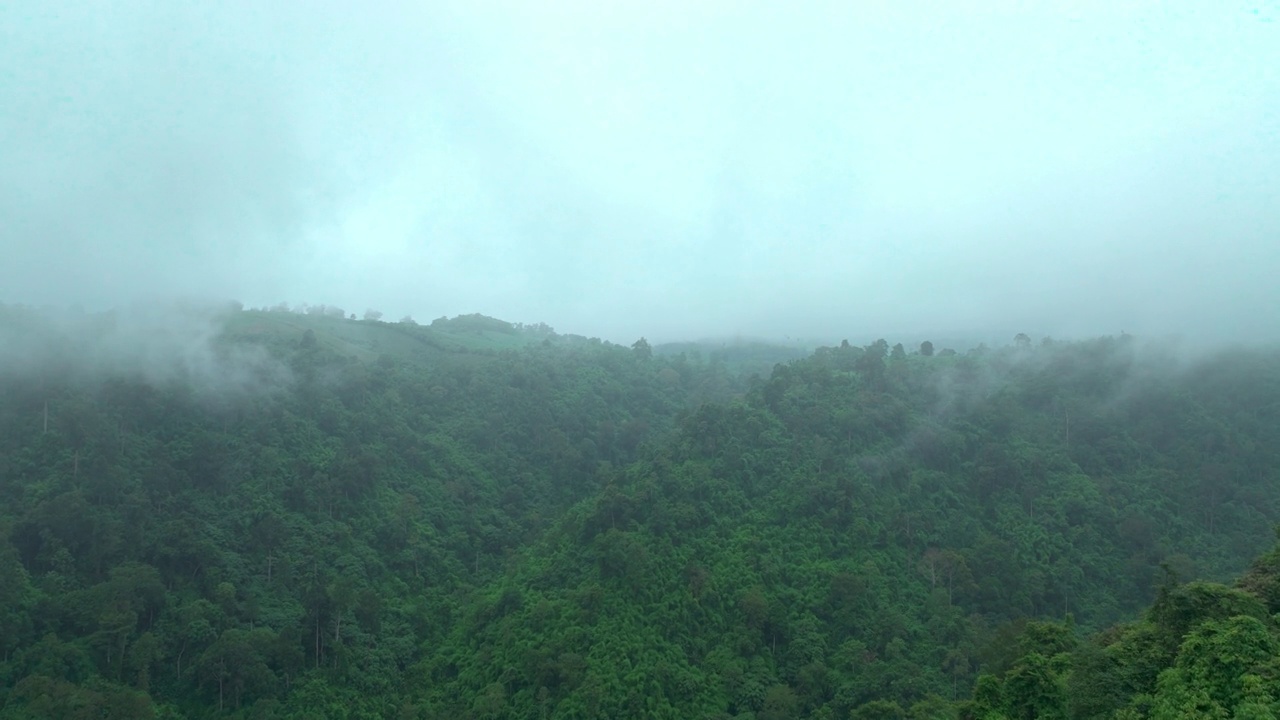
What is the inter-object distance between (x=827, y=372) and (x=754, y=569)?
2235 cm

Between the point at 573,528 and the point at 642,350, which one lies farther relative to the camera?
the point at 642,350

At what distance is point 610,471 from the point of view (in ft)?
180

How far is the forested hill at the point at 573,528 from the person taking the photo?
32469 mm

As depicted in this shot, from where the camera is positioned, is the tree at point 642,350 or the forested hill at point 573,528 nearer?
the forested hill at point 573,528

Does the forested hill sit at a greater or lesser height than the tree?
lesser

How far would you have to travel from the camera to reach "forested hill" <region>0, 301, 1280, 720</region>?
1278 inches

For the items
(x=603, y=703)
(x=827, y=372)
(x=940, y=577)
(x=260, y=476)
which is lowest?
(x=603, y=703)

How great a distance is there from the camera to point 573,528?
44.0 metres

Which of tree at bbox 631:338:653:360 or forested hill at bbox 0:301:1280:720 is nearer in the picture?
forested hill at bbox 0:301:1280:720

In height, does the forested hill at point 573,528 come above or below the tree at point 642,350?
below

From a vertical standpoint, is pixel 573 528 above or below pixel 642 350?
below

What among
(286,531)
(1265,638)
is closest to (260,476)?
(286,531)

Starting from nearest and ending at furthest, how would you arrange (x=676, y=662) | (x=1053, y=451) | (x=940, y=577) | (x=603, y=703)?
(x=603, y=703) < (x=676, y=662) < (x=940, y=577) < (x=1053, y=451)

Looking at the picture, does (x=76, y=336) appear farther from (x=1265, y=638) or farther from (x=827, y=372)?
(x=1265, y=638)
